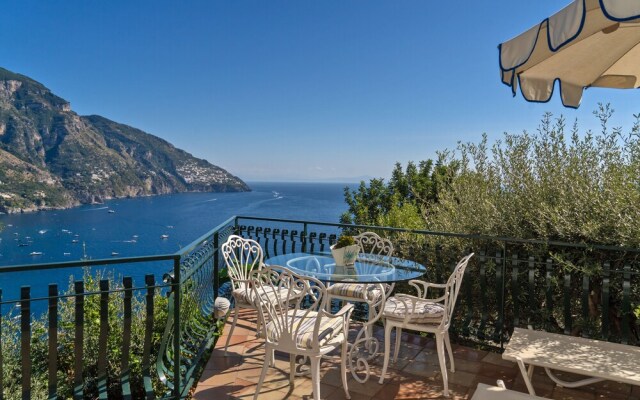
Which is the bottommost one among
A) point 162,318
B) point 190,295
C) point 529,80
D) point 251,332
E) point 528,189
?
point 251,332

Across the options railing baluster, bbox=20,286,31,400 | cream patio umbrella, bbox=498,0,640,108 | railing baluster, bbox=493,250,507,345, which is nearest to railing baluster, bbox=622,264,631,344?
railing baluster, bbox=493,250,507,345

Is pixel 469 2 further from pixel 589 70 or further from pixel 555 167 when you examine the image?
pixel 589 70

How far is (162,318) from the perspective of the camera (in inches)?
141

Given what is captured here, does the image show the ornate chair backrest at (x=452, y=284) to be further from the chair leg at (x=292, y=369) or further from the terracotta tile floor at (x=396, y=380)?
the chair leg at (x=292, y=369)

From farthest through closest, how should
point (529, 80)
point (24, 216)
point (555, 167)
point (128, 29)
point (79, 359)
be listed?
1. point (128, 29)
2. point (24, 216)
3. point (555, 167)
4. point (529, 80)
5. point (79, 359)

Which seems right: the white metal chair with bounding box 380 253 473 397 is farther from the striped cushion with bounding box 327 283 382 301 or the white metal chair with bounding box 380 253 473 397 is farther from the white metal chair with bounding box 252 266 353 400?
the white metal chair with bounding box 252 266 353 400

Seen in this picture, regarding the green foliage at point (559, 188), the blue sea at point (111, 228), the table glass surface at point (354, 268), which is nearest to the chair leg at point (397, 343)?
the table glass surface at point (354, 268)

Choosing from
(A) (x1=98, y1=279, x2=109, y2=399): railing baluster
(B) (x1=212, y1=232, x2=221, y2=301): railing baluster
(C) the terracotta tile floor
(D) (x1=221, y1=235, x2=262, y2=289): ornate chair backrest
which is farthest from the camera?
(B) (x1=212, y1=232, x2=221, y2=301): railing baluster

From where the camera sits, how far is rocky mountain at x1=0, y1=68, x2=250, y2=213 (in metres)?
57.3

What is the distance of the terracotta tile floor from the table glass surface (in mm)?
718

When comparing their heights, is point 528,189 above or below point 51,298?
above

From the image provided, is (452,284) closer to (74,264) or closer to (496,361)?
(496,361)

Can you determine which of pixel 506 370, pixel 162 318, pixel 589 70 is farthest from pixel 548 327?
pixel 162 318

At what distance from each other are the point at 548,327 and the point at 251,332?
8.70 feet
